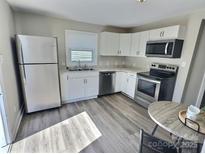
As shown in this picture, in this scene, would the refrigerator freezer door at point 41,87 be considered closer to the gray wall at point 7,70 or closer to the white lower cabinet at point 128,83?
the gray wall at point 7,70

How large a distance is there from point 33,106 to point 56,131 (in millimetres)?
957

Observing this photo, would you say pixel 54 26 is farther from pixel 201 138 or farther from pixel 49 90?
pixel 201 138

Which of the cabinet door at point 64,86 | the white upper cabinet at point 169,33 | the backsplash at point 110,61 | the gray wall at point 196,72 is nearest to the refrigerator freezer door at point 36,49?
the cabinet door at point 64,86

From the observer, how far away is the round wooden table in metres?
1.04

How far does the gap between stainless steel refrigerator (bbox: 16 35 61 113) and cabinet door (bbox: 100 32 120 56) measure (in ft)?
5.54

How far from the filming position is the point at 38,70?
255cm

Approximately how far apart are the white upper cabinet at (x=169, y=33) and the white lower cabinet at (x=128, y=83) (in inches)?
48.6

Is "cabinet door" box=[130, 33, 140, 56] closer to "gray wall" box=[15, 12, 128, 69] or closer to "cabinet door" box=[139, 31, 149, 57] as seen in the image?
"cabinet door" box=[139, 31, 149, 57]

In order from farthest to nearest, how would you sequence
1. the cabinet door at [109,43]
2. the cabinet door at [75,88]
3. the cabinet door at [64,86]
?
the cabinet door at [109,43] → the cabinet door at [75,88] → the cabinet door at [64,86]

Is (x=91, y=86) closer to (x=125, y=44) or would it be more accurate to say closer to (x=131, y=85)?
(x=131, y=85)

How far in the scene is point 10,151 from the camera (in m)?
1.73

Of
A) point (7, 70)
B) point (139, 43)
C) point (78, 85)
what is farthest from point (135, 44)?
point (7, 70)

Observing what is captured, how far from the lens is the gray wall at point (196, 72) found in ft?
8.07

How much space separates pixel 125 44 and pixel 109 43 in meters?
0.58
